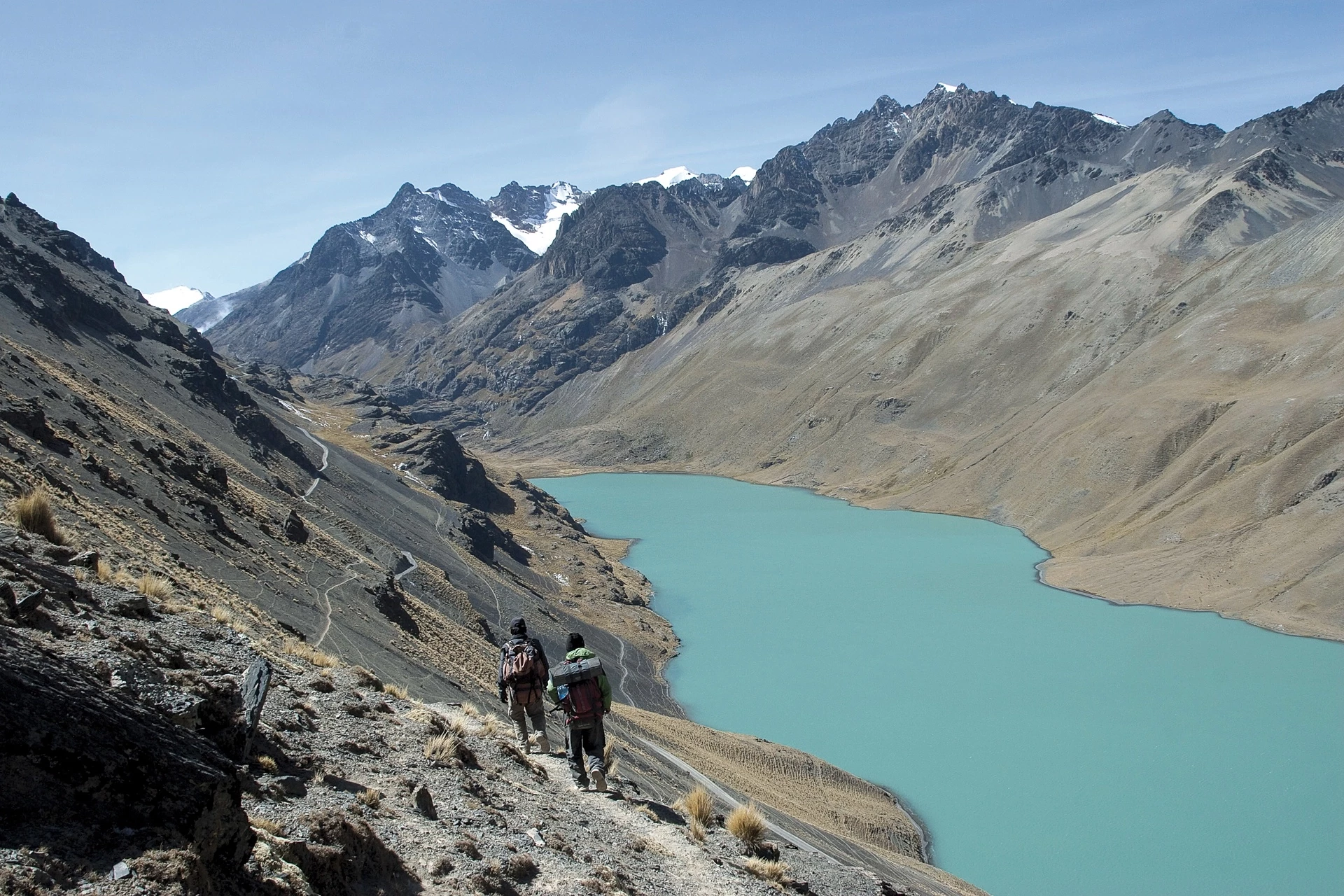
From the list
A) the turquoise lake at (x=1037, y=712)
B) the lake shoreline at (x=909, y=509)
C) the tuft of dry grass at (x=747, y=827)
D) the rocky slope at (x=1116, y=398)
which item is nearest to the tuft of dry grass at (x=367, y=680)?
the tuft of dry grass at (x=747, y=827)

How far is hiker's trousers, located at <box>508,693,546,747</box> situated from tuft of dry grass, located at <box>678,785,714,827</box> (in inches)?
96.4

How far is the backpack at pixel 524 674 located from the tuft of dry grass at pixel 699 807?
262 centimetres

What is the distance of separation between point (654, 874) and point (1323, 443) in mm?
80022

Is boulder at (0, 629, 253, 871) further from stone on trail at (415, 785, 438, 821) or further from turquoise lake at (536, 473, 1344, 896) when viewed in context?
turquoise lake at (536, 473, 1344, 896)

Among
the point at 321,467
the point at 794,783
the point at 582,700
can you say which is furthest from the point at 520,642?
the point at 321,467

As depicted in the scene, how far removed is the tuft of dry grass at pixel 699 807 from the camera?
39.9 ft

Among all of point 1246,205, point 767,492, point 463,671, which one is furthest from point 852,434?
point 463,671

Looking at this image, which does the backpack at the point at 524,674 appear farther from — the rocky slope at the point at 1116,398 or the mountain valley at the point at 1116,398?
the mountain valley at the point at 1116,398

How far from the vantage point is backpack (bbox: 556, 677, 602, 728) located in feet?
39.1

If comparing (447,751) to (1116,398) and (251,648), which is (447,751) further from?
(1116,398)

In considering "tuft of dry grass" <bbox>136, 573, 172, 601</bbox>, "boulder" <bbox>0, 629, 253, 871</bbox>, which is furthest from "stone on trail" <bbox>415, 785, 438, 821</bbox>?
"tuft of dry grass" <bbox>136, 573, 172, 601</bbox>

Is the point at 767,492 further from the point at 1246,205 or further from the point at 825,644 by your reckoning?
the point at 1246,205

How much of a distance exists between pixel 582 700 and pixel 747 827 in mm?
2754

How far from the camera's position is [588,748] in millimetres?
12336
